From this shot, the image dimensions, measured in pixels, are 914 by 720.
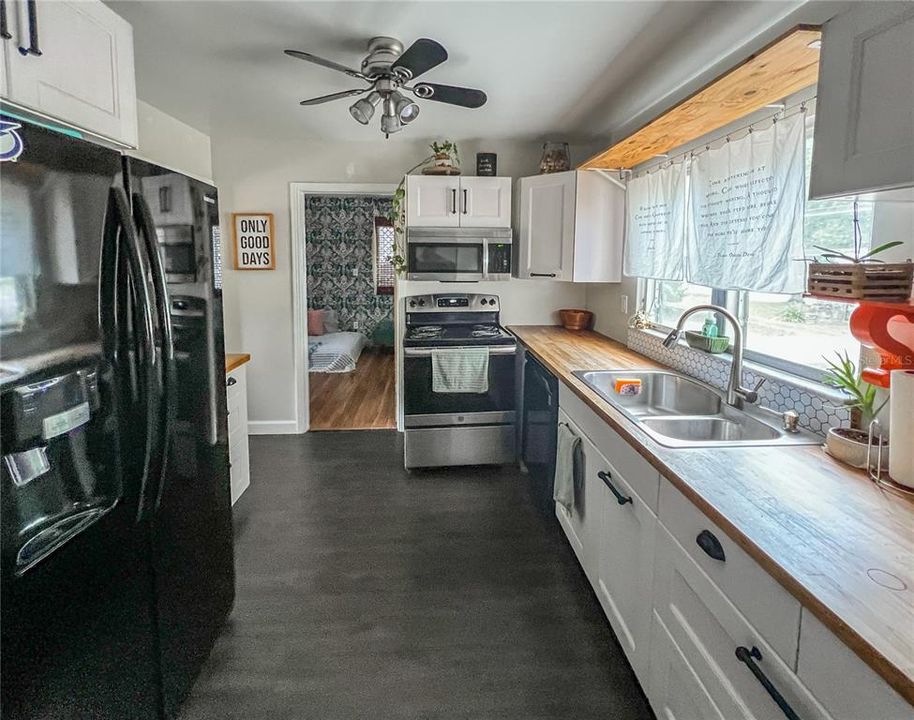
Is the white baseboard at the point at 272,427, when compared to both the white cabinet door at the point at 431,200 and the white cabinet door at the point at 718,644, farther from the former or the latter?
the white cabinet door at the point at 718,644

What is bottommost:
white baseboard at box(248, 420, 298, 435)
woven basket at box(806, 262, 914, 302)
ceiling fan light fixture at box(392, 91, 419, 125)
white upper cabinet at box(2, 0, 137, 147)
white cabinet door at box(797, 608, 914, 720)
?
white baseboard at box(248, 420, 298, 435)

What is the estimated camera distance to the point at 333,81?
2855 millimetres

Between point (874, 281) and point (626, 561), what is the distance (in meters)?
1.05

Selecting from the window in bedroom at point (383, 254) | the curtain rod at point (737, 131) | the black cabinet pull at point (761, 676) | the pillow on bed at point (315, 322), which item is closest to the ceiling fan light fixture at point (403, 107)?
the curtain rod at point (737, 131)

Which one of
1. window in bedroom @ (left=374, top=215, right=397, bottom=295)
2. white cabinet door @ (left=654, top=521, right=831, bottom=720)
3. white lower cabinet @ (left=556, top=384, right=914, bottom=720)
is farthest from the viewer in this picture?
window in bedroom @ (left=374, top=215, right=397, bottom=295)

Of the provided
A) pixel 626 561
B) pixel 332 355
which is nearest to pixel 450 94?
pixel 626 561

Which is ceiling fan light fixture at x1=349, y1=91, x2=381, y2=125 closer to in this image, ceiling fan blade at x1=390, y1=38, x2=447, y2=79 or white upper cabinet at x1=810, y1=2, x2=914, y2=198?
ceiling fan blade at x1=390, y1=38, x2=447, y2=79

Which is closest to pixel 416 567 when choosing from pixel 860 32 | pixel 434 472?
pixel 434 472

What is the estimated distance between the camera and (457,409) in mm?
3682

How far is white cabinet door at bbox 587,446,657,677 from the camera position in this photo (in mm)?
1640

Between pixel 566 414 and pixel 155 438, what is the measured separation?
1.67 meters

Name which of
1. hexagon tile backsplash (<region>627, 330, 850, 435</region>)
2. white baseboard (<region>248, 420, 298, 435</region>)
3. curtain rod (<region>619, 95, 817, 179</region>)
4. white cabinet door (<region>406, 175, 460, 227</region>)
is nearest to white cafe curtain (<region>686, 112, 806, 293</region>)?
curtain rod (<region>619, 95, 817, 179</region>)

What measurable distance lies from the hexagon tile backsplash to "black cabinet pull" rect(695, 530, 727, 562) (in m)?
0.68

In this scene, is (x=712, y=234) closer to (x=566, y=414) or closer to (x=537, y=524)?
(x=566, y=414)
